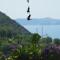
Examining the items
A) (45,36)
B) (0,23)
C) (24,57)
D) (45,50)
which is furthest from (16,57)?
(0,23)

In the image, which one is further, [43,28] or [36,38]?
[43,28]

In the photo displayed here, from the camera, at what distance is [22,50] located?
869cm

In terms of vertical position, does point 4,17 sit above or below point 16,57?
above

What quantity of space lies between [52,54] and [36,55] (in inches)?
19.8

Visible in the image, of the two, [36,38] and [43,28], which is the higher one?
[43,28]

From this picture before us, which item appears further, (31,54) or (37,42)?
(37,42)

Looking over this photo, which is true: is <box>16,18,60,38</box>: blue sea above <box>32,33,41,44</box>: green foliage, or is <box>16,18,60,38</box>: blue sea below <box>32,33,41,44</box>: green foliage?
above

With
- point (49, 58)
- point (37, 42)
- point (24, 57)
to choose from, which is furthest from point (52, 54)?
point (37, 42)

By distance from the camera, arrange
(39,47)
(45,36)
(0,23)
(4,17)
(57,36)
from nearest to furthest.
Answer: (39,47), (45,36), (57,36), (0,23), (4,17)

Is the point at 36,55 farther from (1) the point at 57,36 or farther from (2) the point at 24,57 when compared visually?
(1) the point at 57,36

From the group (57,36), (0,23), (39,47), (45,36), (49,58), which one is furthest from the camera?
(0,23)

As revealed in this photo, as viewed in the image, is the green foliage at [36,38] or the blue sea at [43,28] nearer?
the green foliage at [36,38]

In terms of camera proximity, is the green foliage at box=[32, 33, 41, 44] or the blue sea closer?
the green foliage at box=[32, 33, 41, 44]

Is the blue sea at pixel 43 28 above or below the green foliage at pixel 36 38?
above
